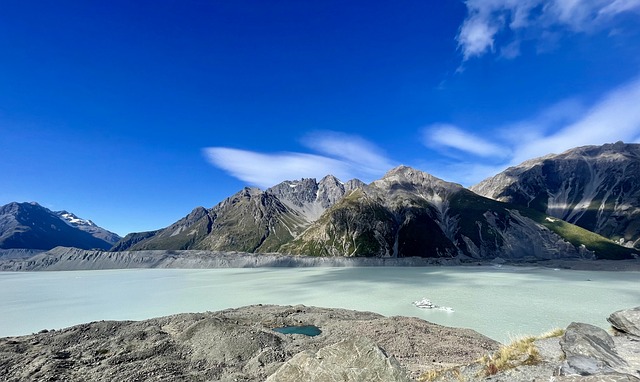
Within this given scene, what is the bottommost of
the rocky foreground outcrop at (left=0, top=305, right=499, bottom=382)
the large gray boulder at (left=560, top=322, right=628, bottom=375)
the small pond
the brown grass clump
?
the small pond

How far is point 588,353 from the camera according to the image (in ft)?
38.8

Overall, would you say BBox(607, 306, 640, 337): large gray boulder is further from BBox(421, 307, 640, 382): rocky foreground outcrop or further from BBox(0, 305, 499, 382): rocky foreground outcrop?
BBox(0, 305, 499, 382): rocky foreground outcrop

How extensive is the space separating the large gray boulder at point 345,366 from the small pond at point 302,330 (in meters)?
25.6

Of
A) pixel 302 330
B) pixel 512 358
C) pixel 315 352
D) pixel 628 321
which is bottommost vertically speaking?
pixel 302 330

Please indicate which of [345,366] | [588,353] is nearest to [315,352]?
[345,366]

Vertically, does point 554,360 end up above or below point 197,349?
above

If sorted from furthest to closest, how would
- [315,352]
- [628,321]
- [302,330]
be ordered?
[302,330]
[628,321]
[315,352]

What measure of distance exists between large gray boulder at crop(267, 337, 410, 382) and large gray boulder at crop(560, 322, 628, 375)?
554 centimetres

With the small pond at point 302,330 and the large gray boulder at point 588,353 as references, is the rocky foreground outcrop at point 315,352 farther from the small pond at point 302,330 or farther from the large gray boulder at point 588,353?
the small pond at point 302,330

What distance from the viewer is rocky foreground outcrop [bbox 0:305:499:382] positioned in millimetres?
22472

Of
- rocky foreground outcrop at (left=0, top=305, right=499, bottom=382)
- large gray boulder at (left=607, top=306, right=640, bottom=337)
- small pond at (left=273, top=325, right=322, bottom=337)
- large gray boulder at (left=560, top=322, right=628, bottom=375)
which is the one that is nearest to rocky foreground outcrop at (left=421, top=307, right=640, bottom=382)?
large gray boulder at (left=560, top=322, right=628, bottom=375)

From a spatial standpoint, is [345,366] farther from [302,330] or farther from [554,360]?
[302,330]

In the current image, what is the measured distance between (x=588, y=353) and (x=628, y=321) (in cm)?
838

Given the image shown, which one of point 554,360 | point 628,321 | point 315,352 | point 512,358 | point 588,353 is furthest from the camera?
point 628,321
